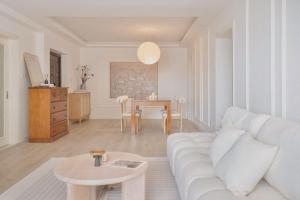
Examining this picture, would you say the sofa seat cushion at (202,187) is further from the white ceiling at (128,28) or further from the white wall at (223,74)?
the white ceiling at (128,28)

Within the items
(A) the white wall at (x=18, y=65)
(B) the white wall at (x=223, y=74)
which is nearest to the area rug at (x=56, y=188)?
(A) the white wall at (x=18, y=65)

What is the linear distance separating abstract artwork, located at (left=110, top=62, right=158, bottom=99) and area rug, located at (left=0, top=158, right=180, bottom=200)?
611 cm

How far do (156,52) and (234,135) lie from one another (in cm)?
443

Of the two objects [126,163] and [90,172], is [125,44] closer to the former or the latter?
[126,163]

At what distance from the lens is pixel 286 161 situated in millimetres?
1583

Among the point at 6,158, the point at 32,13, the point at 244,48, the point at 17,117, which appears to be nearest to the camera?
the point at 244,48

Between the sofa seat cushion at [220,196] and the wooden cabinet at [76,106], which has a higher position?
the wooden cabinet at [76,106]

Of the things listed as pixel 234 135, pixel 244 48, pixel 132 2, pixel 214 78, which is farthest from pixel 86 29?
pixel 234 135

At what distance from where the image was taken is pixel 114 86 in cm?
950

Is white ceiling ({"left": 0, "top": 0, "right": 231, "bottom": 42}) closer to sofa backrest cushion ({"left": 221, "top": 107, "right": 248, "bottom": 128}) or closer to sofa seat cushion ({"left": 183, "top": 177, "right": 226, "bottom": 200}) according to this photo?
sofa backrest cushion ({"left": 221, "top": 107, "right": 248, "bottom": 128})

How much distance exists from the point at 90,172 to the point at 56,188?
917 mm

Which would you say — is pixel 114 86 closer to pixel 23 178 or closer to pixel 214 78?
pixel 214 78

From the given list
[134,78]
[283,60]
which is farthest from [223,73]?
[134,78]

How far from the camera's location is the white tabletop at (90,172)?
1994 millimetres
